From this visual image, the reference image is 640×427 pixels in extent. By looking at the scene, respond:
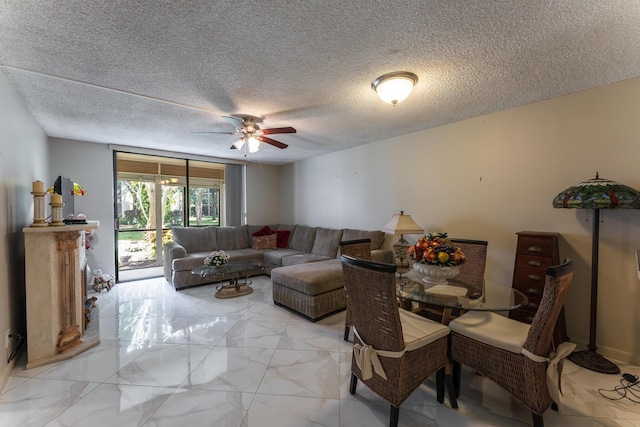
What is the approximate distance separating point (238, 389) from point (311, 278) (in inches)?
54.9

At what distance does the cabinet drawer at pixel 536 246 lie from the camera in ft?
7.82

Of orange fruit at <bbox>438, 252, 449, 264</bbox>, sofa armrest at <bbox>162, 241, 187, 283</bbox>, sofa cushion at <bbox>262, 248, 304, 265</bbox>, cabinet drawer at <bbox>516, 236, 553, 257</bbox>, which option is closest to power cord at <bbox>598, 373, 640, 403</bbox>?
cabinet drawer at <bbox>516, 236, 553, 257</bbox>

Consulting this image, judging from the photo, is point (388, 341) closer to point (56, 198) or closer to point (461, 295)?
point (461, 295)

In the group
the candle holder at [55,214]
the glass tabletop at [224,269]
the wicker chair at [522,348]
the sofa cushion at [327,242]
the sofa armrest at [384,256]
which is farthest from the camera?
the sofa cushion at [327,242]

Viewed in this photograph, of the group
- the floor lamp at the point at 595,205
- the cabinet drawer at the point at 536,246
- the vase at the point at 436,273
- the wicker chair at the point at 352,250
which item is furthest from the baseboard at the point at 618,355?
the wicker chair at the point at 352,250

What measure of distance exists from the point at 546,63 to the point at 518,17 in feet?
2.43

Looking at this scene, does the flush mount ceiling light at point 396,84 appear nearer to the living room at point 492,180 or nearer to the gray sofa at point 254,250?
the living room at point 492,180

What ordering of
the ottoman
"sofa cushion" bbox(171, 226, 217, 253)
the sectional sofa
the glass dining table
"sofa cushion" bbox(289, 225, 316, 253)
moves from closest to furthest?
the glass dining table < the ottoman < the sectional sofa < "sofa cushion" bbox(171, 226, 217, 253) < "sofa cushion" bbox(289, 225, 316, 253)

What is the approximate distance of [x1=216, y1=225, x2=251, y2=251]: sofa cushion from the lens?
5258 mm

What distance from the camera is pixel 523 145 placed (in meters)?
2.78

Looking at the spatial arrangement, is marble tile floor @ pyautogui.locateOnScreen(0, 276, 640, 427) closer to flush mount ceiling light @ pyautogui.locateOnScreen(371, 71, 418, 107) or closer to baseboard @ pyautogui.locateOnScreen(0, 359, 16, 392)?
baseboard @ pyautogui.locateOnScreen(0, 359, 16, 392)

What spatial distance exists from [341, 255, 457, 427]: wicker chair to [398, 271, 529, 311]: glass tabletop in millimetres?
183

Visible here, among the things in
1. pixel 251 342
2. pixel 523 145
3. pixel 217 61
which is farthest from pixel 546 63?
pixel 251 342

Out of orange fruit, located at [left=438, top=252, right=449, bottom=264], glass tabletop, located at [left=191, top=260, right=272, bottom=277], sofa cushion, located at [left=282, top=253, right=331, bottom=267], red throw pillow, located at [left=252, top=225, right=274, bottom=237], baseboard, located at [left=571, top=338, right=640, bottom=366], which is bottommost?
baseboard, located at [left=571, top=338, right=640, bottom=366]
